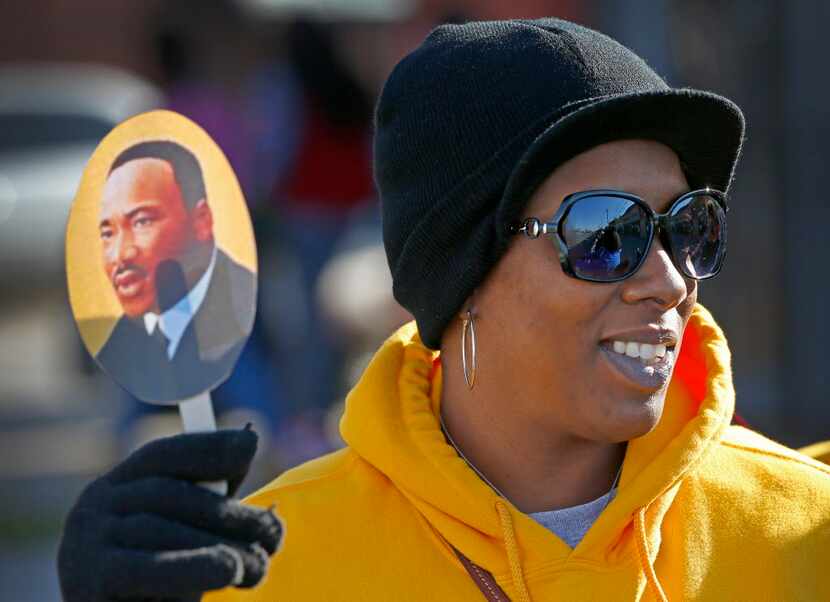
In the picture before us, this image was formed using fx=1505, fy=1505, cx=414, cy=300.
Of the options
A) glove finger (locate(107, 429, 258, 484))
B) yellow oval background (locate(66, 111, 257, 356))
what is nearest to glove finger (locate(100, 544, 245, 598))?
glove finger (locate(107, 429, 258, 484))

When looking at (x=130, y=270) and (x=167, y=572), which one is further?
(x=130, y=270)

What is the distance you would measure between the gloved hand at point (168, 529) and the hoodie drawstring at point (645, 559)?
0.68 metres

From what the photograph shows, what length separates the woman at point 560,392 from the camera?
2.59 metres

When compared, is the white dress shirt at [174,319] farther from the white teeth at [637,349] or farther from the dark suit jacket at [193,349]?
the white teeth at [637,349]

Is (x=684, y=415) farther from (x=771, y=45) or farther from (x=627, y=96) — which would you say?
(x=771, y=45)

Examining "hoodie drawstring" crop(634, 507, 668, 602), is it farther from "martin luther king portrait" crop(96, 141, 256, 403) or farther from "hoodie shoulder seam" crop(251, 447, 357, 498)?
"martin luther king portrait" crop(96, 141, 256, 403)

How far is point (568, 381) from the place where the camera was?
2.64 metres

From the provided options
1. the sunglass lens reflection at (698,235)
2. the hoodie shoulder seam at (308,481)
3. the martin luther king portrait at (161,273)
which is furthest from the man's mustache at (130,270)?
the sunglass lens reflection at (698,235)

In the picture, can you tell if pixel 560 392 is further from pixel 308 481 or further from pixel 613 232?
pixel 308 481

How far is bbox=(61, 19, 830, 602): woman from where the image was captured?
259 centimetres

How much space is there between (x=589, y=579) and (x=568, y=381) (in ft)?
1.12

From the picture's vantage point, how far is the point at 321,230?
758cm

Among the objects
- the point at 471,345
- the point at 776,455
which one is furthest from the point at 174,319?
the point at 776,455

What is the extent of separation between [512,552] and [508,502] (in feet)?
0.39
